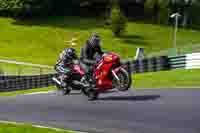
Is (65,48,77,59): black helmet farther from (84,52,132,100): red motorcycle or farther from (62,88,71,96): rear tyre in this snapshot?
(84,52,132,100): red motorcycle

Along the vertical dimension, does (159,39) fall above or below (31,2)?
below

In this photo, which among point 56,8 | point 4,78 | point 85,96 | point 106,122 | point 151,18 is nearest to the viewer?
point 106,122

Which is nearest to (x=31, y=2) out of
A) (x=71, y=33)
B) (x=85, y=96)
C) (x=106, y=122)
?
(x=71, y=33)

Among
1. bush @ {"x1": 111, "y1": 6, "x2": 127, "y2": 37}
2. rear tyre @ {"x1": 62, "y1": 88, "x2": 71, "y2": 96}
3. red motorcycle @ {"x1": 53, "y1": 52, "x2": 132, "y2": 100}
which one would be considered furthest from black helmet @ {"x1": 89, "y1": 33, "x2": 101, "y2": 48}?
bush @ {"x1": 111, "y1": 6, "x2": 127, "y2": 37}

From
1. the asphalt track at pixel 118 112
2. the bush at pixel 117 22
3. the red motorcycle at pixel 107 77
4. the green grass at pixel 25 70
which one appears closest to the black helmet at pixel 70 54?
the asphalt track at pixel 118 112

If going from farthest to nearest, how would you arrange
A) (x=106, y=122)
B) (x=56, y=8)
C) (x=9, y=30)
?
(x=56, y=8) → (x=9, y=30) → (x=106, y=122)

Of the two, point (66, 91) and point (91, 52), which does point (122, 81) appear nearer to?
point (91, 52)

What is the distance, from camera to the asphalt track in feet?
41.1

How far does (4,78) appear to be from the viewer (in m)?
36.7

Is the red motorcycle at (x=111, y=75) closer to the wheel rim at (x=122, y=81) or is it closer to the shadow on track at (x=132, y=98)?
the wheel rim at (x=122, y=81)

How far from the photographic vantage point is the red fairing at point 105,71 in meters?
17.0

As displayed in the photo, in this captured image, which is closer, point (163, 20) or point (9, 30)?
point (9, 30)

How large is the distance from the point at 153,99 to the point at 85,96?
3164 millimetres

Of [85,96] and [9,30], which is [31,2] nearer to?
[9,30]
